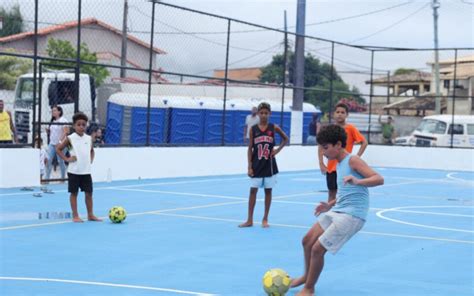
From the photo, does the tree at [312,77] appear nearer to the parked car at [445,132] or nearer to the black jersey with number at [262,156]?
the parked car at [445,132]

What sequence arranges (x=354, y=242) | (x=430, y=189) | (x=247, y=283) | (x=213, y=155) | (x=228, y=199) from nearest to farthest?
1. (x=247, y=283)
2. (x=354, y=242)
3. (x=228, y=199)
4. (x=430, y=189)
5. (x=213, y=155)

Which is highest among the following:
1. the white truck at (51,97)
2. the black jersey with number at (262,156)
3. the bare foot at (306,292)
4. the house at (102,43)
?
the house at (102,43)

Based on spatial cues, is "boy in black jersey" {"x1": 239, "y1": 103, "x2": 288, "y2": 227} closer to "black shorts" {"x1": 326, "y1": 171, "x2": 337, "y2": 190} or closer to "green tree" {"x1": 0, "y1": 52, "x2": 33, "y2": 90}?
"black shorts" {"x1": 326, "y1": 171, "x2": 337, "y2": 190}

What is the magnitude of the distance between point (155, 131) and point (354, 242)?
15.1 meters

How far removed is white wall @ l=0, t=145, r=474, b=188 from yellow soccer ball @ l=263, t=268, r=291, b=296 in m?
10.8

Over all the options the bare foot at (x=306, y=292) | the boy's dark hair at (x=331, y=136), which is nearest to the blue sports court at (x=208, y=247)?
the bare foot at (x=306, y=292)

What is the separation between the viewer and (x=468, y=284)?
28.5ft

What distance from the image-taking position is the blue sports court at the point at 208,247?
324 inches

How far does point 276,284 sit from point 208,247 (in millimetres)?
3010

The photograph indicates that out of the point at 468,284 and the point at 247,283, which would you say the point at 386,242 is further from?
the point at 247,283

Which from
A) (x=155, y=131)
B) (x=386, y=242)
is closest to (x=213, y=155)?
(x=155, y=131)

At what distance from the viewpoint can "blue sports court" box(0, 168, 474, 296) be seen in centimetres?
823

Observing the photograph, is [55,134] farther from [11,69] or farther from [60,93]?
[11,69]

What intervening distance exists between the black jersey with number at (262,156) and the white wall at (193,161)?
6694mm
